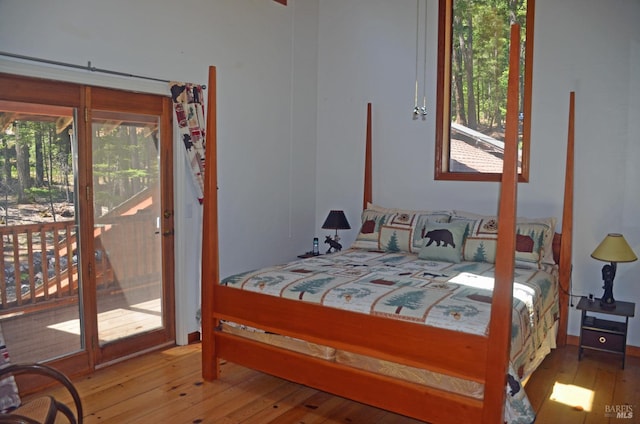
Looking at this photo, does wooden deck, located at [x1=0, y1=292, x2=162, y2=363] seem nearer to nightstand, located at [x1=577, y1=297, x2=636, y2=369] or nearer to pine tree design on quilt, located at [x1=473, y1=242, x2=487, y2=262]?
pine tree design on quilt, located at [x1=473, y1=242, x2=487, y2=262]

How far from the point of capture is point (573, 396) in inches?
121

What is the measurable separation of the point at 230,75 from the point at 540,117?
98.4 inches

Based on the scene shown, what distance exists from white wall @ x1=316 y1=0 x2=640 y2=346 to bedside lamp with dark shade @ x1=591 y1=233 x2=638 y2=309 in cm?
25

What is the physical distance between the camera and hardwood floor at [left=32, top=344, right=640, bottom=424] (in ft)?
9.21

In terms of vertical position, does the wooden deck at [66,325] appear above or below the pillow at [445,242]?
below

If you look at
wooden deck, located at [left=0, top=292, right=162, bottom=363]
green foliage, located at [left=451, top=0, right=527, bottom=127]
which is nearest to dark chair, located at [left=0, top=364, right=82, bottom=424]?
wooden deck, located at [left=0, top=292, right=162, bottom=363]

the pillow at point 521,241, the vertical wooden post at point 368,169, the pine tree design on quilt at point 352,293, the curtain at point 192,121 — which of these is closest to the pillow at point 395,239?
the pillow at point 521,241

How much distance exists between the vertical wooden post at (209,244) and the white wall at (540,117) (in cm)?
208

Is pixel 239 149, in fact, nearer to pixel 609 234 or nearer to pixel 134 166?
pixel 134 166

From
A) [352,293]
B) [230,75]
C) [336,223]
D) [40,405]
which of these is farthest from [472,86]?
[40,405]

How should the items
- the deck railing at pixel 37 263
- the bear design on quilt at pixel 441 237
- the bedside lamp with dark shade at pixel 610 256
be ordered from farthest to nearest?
the bear design on quilt at pixel 441 237 < the bedside lamp with dark shade at pixel 610 256 < the deck railing at pixel 37 263

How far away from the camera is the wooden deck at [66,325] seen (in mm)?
3105

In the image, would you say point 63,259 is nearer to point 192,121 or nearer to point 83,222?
point 83,222

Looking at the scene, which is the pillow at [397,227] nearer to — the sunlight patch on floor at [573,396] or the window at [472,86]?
the window at [472,86]
